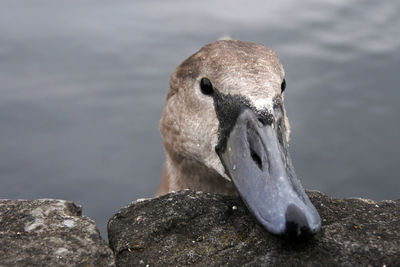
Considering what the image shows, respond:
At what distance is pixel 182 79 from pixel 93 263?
85.9 inches

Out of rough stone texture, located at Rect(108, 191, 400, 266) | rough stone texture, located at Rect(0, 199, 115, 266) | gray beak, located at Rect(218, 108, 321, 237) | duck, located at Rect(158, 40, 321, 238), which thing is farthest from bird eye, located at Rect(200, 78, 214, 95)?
rough stone texture, located at Rect(0, 199, 115, 266)

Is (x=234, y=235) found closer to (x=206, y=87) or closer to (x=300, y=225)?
(x=300, y=225)

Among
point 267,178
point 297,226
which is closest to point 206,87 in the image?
point 267,178

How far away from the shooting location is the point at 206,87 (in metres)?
3.64

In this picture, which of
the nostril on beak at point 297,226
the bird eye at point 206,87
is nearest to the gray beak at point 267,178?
the nostril on beak at point 297,226

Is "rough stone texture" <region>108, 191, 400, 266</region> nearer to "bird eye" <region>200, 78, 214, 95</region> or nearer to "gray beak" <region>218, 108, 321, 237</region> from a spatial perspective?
"gray beak" <region>218, 108, 321, 237</region>

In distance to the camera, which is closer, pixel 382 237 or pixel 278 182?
pixel 382 237

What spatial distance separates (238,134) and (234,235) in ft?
2.44

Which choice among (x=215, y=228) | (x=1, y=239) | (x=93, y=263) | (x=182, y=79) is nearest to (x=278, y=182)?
(x=215, y=228)

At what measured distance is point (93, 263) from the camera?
212 centimetres

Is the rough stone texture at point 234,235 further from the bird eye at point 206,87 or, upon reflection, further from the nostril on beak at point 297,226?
the bird eye at point 206,87

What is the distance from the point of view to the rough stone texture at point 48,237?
2.14 m

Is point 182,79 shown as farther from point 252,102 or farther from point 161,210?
point 161,210

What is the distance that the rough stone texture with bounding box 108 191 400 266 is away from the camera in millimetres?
2090
